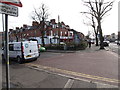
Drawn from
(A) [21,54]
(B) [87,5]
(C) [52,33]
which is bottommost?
(A) [21,54]

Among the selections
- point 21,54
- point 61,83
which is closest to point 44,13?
point 21,54

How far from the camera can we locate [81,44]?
Answer: 19.0 meters

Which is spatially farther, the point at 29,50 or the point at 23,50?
the point at 29,50

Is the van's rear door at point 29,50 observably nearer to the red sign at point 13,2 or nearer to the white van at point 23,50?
the white van at point 23,50

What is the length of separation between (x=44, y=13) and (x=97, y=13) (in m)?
12.4

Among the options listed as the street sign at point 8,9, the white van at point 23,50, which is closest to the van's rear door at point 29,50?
the white van at point 23,50

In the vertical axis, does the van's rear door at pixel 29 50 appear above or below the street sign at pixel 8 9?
below

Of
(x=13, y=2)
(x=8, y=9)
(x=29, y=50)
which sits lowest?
(x=29, y=50)

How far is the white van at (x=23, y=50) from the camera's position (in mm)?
7930

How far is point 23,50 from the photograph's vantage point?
25.8 ft

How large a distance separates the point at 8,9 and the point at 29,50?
19.8 feet

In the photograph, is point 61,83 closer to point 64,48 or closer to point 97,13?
point 64,48

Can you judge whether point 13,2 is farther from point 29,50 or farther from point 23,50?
point 29,50

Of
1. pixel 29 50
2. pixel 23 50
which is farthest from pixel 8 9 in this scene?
pixel 29 50
